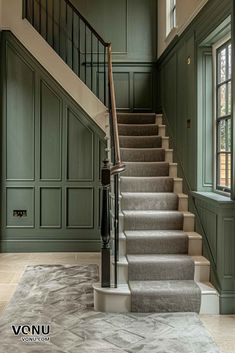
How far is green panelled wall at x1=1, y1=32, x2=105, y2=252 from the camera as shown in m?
6.01

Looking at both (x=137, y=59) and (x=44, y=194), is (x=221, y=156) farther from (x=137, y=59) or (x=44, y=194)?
(x=137, y=59)

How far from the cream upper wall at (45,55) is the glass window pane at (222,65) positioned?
2181mm

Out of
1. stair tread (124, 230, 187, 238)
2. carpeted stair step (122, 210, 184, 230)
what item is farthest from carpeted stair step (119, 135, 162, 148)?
stair tread (124, 230, 187, 238)

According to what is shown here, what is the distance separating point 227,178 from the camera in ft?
13.6

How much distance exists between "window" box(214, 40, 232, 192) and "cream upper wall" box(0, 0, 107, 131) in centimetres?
214

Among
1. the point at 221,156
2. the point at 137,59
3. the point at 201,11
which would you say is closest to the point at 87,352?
the point at 221,156

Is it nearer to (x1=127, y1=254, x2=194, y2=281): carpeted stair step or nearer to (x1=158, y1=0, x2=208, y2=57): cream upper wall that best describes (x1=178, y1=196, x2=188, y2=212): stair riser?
(x1=127, y1=254, x2=194, y2=281): carpeted stair step

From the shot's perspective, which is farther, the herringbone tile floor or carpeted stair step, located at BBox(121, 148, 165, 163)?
carpeted stair step, located at BBox(121, 148, 165, 163)

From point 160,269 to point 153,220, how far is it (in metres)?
0.73

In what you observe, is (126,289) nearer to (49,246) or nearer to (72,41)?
(49,246)

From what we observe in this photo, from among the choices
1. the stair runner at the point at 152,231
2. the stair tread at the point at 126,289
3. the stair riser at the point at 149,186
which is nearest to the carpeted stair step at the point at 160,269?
the stair runner at the point at 152,231

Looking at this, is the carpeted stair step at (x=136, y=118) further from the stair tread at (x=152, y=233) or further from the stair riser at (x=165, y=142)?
the stair tread at (x=152, y=233)

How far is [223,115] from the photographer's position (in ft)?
13.9

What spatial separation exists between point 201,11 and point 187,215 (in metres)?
2.13
